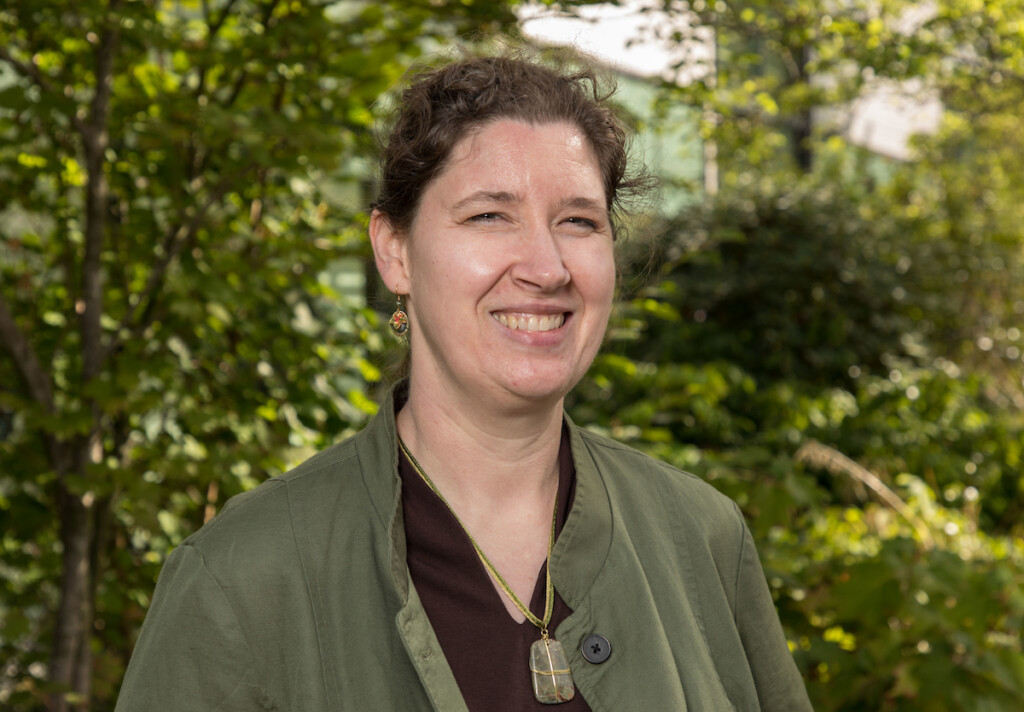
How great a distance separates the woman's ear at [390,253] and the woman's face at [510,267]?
69mm

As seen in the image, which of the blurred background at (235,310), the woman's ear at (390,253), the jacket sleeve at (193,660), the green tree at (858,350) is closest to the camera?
the jacket sleeve at (193,660)

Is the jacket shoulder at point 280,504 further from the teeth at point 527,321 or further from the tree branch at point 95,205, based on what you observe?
the tree branch at point 95,205

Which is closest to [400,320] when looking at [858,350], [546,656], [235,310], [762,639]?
[546,656]

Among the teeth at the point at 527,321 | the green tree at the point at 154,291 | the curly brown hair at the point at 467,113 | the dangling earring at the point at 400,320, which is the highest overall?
the curly brown hair at the point at 467,113

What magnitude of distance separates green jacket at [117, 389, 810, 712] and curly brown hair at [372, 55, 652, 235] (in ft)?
1.31

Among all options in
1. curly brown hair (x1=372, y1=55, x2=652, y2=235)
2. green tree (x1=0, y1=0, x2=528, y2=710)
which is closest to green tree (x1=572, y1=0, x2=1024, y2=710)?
curly brown hair (x1=372, y1=55, x2=652, y2=235)

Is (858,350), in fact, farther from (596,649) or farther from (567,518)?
(596,649)

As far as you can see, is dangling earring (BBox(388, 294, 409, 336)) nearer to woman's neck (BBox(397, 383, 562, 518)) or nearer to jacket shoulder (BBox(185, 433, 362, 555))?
woman's neck (BBox(397, 383, 562, 518))

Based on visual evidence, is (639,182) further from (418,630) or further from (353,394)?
(353,394)

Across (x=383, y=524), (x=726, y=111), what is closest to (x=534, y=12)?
(x=726, y=111)

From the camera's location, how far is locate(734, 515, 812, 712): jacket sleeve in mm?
1741

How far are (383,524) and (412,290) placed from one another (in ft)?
1.31

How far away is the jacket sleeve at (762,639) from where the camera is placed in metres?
1.74

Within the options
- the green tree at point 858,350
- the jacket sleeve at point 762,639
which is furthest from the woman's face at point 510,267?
the green tree at point 858,350
